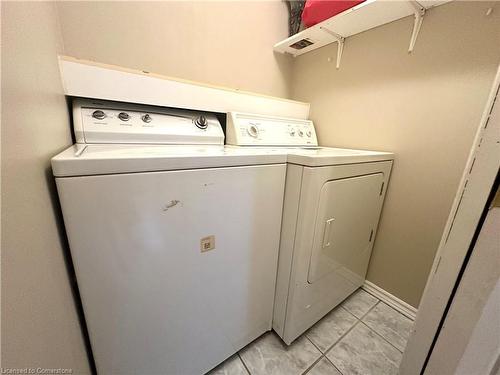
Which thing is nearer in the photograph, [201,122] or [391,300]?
[201,122]

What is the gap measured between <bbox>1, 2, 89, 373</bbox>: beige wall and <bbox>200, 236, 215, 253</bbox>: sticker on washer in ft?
1.31

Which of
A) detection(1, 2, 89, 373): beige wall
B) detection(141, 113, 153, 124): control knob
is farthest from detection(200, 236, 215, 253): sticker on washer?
detection(141, 113, 153, 124): control knob

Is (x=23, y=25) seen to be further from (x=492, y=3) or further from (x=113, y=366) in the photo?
(x=492, y=3)

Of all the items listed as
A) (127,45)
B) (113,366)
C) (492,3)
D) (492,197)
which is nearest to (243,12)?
(127,45)

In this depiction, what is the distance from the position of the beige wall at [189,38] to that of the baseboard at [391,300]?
5.94 feet

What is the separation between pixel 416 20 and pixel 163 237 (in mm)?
1705

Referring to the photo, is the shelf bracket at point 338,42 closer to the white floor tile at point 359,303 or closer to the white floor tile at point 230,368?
the white floor tile at point 359,303

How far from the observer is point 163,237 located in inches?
25.6

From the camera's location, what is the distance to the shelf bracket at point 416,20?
1.04 metres

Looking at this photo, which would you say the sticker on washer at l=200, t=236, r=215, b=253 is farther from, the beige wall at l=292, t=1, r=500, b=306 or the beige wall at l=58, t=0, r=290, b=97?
the beige wall at l=292, t=1, r=500, b=306

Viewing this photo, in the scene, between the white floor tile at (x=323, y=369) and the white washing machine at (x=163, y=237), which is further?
the white floor tile at (x=323, y=369)

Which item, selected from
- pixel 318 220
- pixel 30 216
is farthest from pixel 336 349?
pixel 30 216

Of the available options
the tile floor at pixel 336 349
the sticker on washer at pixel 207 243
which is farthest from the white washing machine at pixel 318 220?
the sticker on washer at pixel 207 243

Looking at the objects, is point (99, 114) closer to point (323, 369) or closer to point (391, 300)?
point (323, 369)
